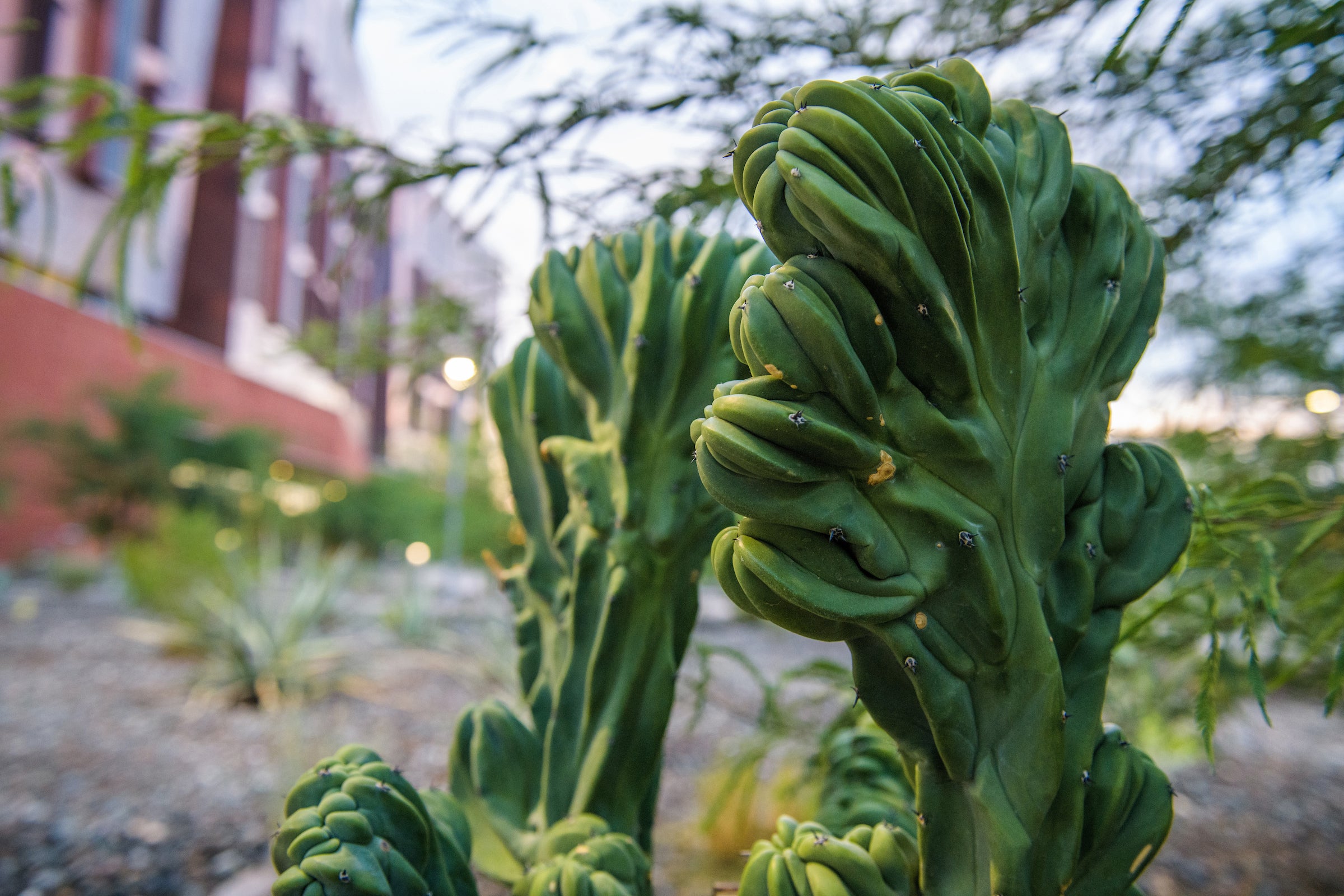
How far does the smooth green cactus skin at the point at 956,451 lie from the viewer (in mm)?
654


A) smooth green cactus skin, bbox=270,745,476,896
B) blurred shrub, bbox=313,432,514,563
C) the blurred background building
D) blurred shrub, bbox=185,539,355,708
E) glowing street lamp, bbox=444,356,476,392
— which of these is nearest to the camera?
smooth green cactus skin, bbox=270,745,476,896

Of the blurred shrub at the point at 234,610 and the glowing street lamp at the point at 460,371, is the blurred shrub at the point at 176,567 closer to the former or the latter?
the blurred shrub at the point at 234,610

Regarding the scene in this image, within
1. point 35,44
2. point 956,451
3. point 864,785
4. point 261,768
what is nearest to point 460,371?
point 261,768

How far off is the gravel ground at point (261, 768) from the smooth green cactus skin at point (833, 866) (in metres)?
1.57

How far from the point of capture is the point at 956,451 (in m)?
0.71

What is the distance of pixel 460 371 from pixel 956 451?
10.4 ft

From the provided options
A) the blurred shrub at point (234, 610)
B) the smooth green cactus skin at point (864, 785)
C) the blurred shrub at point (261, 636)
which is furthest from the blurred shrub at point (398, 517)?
the smooth green cactus skin at point (864, 785)

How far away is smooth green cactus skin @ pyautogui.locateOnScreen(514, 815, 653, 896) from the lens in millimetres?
883

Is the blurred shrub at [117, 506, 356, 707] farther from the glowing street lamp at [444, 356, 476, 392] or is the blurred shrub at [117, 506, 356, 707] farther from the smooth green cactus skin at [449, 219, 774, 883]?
the smooth green cactus skin at [449, 219, 774, 883]

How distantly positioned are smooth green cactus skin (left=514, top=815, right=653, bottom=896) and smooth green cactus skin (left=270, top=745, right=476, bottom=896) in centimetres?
10

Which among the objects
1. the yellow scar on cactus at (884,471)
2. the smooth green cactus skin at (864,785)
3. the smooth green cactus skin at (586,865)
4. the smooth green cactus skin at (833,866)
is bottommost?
the smooth green cactus skin at (864,785)

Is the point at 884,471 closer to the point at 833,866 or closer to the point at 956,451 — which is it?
the point at 956,451

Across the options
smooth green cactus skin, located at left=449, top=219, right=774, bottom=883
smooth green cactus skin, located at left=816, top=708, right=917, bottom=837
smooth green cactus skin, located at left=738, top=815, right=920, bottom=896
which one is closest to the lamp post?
smooth green cactus skin, located at left=449, top=219, right=774, bottom=883

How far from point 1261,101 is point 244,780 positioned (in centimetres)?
423
